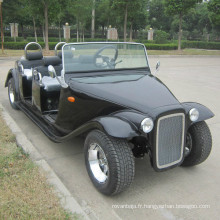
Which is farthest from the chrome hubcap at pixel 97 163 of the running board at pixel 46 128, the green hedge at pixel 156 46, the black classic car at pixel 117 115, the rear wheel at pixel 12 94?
the green hedge at pixel 156 46

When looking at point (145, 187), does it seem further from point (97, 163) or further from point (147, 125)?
point (147, 125)

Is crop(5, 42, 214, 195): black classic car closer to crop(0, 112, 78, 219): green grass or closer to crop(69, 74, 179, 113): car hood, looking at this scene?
crop(69, 74, 179, 113): car hood

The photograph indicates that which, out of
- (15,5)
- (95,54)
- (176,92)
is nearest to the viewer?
(95,54)

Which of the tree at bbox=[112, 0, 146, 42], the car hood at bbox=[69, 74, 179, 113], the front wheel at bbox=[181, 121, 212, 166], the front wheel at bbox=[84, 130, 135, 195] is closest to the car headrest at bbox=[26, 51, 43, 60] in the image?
the car hood at bbox=[69, 74, 179, 113]

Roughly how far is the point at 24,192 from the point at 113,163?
994 millimetres

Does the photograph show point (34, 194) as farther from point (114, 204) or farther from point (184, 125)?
point (184, 125)

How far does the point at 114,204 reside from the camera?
112 inches

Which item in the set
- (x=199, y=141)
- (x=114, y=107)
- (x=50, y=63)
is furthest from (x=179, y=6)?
(x=114, y=107)

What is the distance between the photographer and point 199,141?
338cm

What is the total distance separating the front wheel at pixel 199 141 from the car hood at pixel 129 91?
531mm

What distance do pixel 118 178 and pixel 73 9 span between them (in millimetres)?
32202

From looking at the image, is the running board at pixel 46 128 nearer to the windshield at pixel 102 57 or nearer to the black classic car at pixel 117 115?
the black classic car at pixel 117 115

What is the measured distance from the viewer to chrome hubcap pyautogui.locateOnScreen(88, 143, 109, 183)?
3028 millimetres

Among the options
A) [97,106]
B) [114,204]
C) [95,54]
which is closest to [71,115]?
[97,106]
